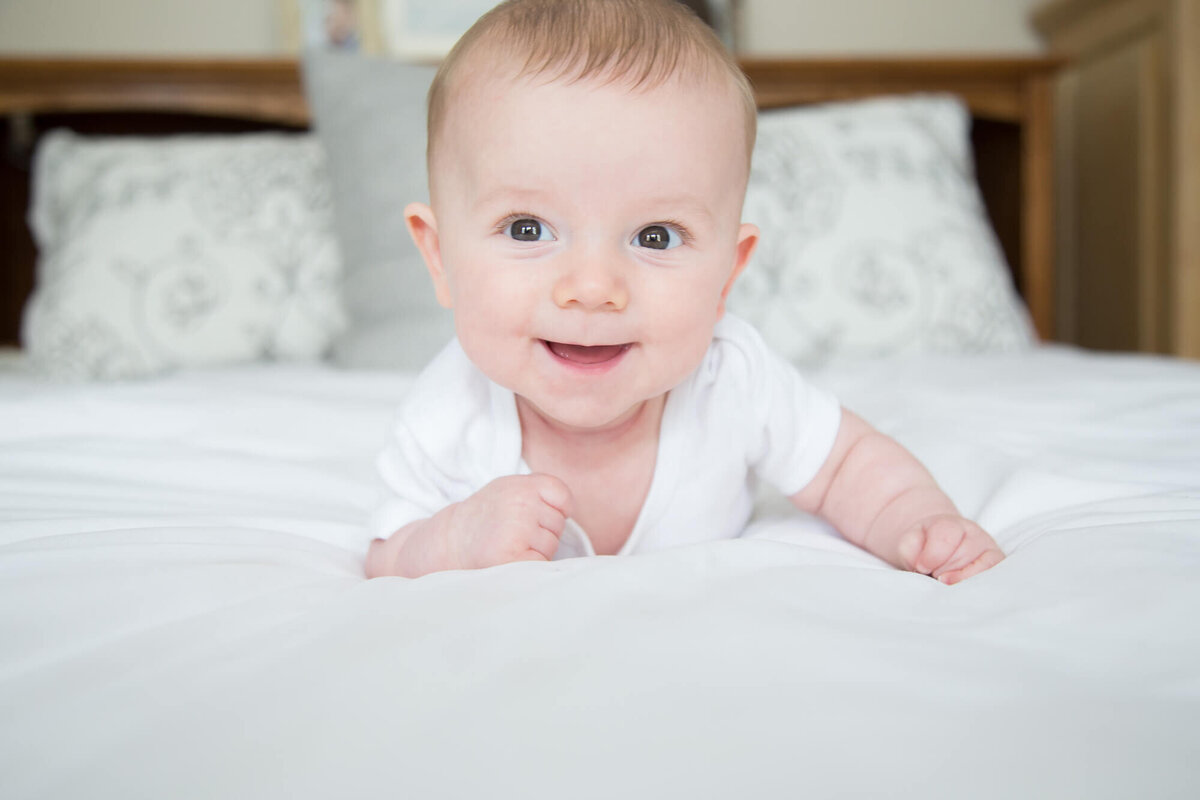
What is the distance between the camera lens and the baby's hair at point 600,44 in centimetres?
55

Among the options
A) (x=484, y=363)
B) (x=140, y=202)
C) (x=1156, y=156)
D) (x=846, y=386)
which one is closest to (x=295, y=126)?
(x=140, y=202)

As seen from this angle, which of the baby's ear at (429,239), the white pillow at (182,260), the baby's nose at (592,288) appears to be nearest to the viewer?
the baby's nose at (592,288)

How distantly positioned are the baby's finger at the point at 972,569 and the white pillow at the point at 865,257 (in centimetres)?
91

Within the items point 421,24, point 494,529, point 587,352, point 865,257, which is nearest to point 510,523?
point 494,529

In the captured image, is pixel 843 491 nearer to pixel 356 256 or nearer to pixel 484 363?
pixel 484 363

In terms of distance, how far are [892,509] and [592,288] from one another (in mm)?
287

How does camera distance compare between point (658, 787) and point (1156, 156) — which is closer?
point (658, 787)

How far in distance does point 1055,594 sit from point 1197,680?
9cm

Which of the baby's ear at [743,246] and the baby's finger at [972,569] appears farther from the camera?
the baby's ear at [743,246]

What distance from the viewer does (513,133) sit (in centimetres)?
55

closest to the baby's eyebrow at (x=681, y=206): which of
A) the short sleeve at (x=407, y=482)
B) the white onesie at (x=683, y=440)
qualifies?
the white onesie at (x=683, y=440)

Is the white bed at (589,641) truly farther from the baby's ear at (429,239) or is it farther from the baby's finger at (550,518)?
the baby's ear at (429,239)

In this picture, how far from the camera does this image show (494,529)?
1.85 ft

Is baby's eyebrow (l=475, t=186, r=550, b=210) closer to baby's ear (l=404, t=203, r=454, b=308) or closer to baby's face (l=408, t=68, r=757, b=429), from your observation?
baby's face (l=408, t=68, r=757, b=429)
